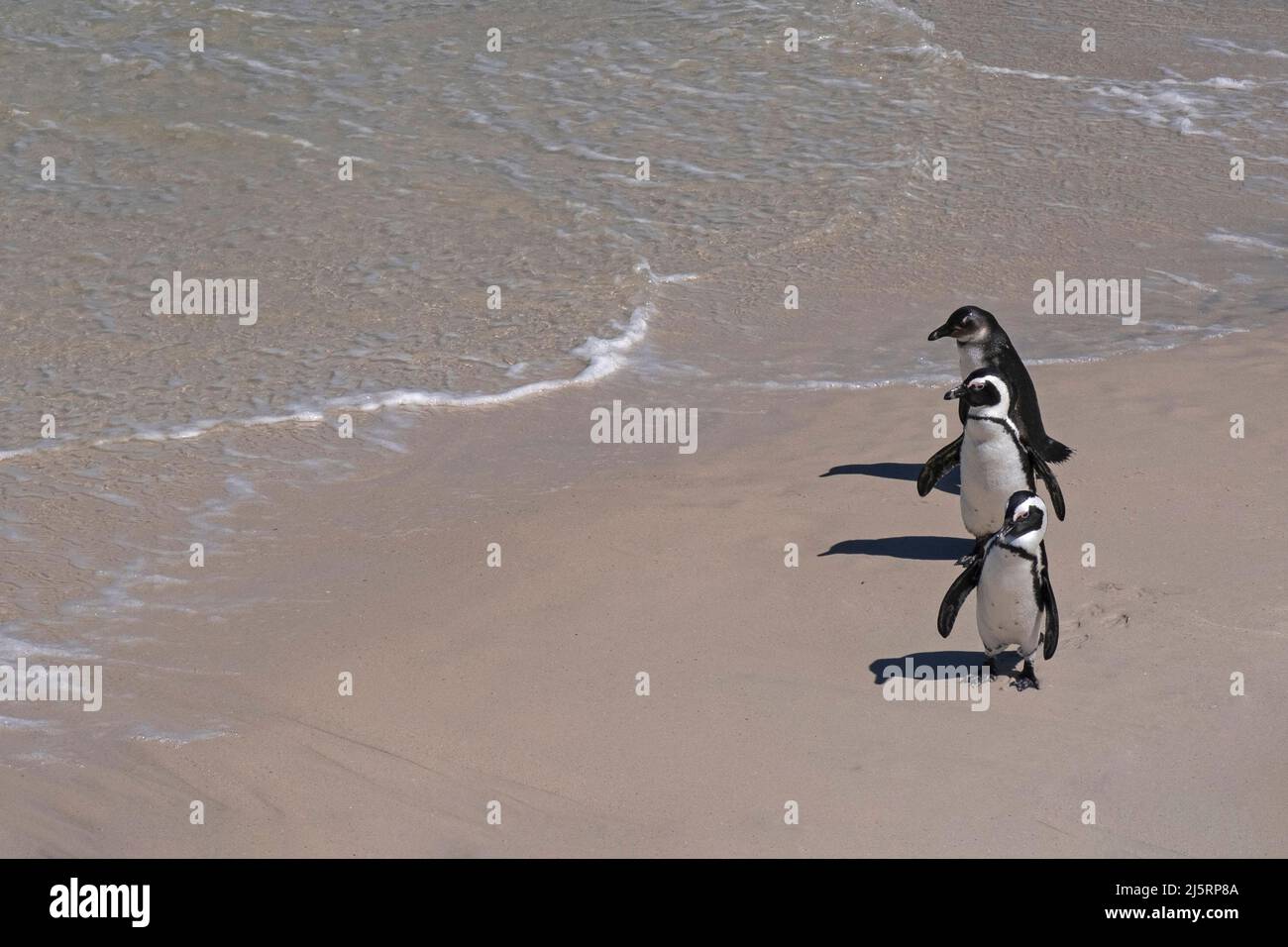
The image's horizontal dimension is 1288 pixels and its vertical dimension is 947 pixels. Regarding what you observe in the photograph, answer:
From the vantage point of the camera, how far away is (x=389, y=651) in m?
5.30

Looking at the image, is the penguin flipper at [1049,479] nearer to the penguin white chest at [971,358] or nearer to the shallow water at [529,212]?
the penguin white chest at [971,358]

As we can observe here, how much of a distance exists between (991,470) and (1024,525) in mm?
729

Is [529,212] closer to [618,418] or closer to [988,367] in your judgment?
[618,418]

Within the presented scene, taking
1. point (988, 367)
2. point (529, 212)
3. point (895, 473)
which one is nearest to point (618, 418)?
point (895, 473)

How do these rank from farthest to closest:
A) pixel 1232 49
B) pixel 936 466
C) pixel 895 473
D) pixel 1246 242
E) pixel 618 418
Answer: pixel 1232 49 → pixel 1246 242 → pixel 618 418 → pixel 895 473 → pixel 936 466

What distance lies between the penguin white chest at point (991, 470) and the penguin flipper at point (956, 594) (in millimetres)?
525

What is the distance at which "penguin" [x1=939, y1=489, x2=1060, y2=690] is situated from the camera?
16.0 ft

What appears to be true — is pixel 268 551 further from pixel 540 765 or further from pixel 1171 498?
pixel 1171 498

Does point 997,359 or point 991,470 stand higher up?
point 997,359

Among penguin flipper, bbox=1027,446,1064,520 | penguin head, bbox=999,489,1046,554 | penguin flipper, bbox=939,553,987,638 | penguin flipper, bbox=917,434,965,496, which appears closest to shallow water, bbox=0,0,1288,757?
penguin flipper, bbox=917,434,965,496

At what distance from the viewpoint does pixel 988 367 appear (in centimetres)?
622

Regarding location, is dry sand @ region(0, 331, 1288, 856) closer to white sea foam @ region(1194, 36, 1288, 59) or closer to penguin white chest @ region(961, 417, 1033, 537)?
penguin white chest @ region(961, 417, 1033, 537)

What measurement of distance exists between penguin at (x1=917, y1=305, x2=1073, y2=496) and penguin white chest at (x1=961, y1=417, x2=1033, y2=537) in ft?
1.27
